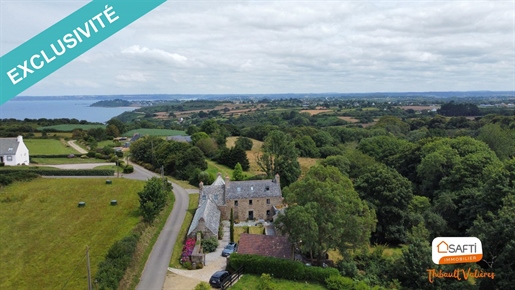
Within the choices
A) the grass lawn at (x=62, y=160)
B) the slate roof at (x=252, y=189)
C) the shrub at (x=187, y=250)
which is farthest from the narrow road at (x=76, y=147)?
the shrub at (x=187, y=250)

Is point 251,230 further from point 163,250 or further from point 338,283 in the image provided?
point 338,283

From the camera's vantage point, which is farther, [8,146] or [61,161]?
[61,161]

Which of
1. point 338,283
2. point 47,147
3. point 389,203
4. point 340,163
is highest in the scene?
point 340,163

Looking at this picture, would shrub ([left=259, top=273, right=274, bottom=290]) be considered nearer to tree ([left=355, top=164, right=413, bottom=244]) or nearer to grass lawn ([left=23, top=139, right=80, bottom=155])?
tree ([left=355, top=164, right=413, bottom=244])

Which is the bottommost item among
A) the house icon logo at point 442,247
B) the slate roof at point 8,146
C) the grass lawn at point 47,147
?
the grass lawn at point 47,147

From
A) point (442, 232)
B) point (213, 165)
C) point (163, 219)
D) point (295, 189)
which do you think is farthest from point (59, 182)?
point (442, 232)

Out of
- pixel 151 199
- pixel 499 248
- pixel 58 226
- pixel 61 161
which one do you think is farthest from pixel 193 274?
pixel 61 161

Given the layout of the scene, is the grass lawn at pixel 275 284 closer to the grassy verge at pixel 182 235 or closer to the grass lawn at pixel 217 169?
the grassy verge at pixel 182 235
